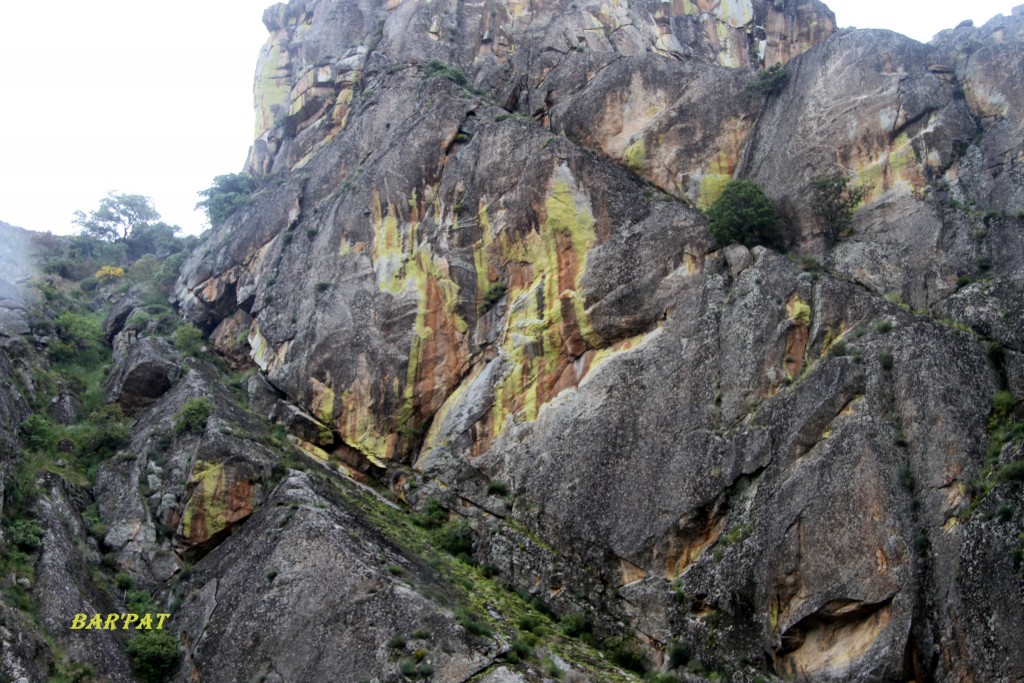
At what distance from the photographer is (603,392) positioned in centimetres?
3412

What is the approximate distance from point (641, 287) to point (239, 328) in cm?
2161

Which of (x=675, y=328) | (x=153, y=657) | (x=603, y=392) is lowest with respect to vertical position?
(x=153, y=657)

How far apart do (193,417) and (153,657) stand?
11.1 meters

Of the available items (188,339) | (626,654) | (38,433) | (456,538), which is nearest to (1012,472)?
(626,654)

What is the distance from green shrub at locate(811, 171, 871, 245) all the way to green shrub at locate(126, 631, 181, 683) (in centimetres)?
2644

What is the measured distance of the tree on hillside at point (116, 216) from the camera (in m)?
76.7

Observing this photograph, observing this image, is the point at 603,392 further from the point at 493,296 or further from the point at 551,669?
the point at 551,669

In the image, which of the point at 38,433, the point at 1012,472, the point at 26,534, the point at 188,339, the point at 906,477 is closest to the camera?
the point at 1012,472

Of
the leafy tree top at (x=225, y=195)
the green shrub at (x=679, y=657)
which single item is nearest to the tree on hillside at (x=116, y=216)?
the leafy tree top at (x=225, y=195)

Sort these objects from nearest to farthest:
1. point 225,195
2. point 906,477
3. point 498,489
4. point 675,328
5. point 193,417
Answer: point 906,477
point 675,328
point 498,489
point 193,417
point 225,195

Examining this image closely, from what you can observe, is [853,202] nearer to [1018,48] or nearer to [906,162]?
[906,162]

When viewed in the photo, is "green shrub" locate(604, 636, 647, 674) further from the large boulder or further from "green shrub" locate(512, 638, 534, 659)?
the large boulder

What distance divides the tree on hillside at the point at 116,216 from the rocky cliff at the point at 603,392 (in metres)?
27.8

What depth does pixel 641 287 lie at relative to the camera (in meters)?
36.0
